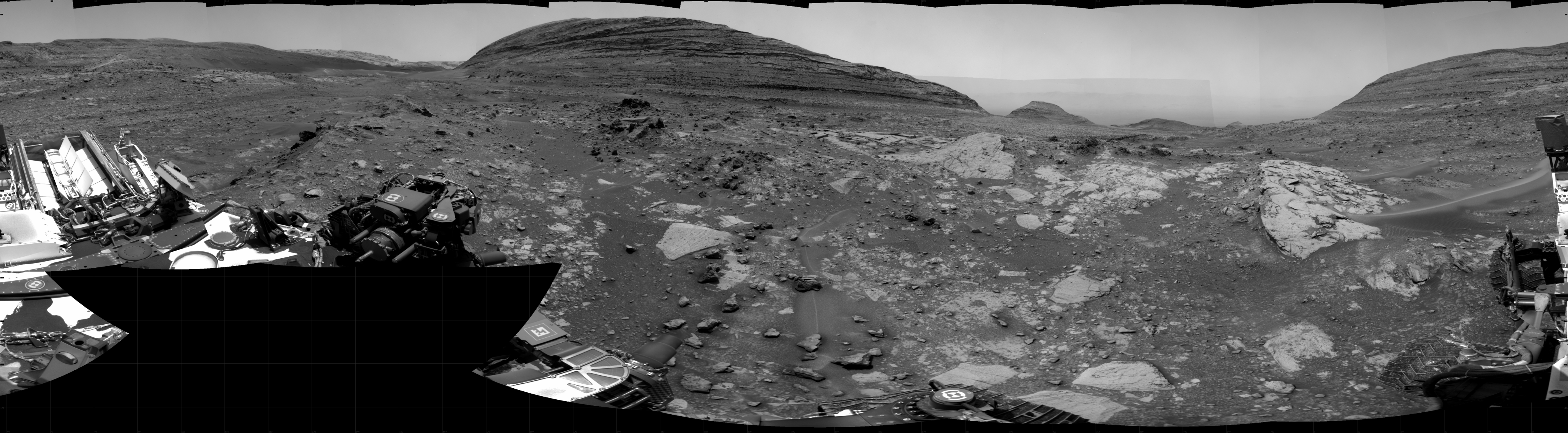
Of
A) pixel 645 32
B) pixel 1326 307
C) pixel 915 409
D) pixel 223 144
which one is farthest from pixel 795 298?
pixel 645 32

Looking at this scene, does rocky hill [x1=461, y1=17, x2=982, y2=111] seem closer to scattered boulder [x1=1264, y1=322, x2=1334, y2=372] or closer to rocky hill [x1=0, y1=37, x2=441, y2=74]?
rocky hill [x1=0, y1=37, x2=441, y2=74]

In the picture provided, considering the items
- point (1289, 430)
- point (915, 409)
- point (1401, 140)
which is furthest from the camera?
point (1401, 140)

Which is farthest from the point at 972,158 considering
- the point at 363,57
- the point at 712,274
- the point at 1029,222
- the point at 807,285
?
the point at 363,57

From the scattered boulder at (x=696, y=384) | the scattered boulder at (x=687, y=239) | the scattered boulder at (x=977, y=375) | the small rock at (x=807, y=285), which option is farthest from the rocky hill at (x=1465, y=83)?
the scattered boulder at (x=696, y=384)

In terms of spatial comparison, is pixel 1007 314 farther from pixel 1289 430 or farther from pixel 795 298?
pixel 1289 430

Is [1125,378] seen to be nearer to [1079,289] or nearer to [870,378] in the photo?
[1079,289]
